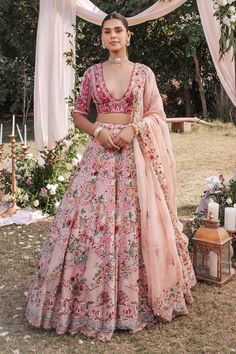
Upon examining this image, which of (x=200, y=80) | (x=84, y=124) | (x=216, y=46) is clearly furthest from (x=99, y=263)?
(x=200, y=80)

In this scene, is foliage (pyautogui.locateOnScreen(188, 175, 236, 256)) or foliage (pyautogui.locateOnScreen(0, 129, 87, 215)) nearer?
foliage (pyautogui.locateOnScreen(188, 175, 236, 256))

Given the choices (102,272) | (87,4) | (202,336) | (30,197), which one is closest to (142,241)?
(102,272)

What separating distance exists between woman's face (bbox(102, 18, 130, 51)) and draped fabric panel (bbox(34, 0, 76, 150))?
261 centimetres

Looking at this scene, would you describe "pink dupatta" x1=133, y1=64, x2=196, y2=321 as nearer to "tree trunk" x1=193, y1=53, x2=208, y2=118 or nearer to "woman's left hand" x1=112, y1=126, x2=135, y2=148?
"woman's left hand" x1=112, y1=126, x2=135, y2=148

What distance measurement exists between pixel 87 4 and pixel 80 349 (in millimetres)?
3941

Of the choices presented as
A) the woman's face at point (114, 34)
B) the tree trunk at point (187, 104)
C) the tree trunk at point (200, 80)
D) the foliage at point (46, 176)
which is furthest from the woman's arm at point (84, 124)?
the tree trunk at point (187, 104)

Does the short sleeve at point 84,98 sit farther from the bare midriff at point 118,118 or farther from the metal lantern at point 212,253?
the metal lantern at point 212,253

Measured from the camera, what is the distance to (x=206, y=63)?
1219 cm

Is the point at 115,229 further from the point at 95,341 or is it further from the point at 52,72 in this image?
the point at 52,72

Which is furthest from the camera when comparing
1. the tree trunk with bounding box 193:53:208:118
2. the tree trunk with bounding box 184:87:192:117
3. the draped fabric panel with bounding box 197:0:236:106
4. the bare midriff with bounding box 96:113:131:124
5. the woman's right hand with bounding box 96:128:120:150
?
the tree trunk with bounding box 184:87:192:117

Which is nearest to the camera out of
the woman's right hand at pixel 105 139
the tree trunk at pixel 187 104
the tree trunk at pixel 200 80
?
the woman's right hand at pixel 105 139

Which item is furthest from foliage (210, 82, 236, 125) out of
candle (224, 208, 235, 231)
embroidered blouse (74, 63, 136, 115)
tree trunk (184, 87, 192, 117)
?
embroidered blouse (74, 63, 136, 115)

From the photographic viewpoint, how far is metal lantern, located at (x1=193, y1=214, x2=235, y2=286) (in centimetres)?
327

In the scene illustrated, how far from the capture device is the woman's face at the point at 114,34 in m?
2.73
